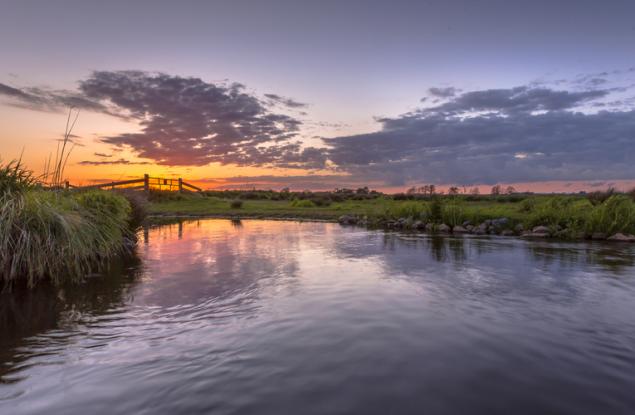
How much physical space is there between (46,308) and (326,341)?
4889 millimetres

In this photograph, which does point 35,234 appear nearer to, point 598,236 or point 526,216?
point 598,236

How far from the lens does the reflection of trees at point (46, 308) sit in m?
4.90

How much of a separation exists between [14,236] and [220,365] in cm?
559

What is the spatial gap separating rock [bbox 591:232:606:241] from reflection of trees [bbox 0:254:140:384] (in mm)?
16438

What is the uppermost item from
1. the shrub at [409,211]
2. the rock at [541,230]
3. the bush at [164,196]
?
the bush at [164,196]

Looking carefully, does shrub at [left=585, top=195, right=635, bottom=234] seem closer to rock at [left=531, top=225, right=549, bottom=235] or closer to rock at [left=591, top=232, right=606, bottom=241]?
rock at [left=591, top=232, right=606, bottom=241]

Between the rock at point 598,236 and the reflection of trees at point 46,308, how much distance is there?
53.9 ft

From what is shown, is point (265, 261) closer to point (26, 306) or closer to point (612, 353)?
point (26, 306)

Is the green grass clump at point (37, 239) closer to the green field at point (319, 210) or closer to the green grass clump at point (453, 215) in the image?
the green field at point (319, 210)

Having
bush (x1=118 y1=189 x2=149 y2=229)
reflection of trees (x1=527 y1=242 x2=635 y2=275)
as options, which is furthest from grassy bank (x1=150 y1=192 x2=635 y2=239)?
bush (x1=118 y1=189 x2=149 y2=229)

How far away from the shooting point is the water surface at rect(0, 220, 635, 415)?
3.74 m

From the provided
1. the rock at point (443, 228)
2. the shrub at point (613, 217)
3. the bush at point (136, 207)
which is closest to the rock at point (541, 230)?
the shrub at point (613, 217)

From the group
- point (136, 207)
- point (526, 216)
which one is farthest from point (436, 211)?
point (136, 207)

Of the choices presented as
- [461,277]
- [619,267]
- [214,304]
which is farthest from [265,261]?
[619,267]
